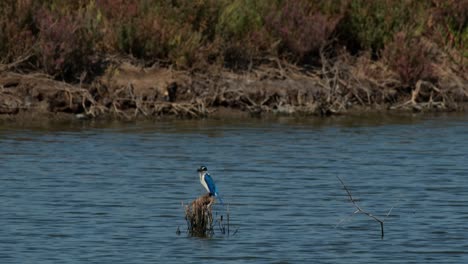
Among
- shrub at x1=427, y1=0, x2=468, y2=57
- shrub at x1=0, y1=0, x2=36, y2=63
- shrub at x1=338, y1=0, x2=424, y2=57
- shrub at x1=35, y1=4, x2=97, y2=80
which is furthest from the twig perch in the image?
shrub at x1=427, y1=0, x2=468, y2=57

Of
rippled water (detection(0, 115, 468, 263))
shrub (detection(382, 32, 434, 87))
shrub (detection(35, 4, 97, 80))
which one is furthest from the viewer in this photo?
shrub (detection(382, 32, 434, 87))

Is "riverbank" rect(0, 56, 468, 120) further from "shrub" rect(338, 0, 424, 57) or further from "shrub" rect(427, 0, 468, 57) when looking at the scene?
"shrub" rect(427, 0, 468, 57)

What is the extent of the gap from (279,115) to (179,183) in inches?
251

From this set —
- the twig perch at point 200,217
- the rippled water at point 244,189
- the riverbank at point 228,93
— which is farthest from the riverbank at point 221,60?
the twig perch at point 200,217

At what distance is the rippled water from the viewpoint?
41.3 feet

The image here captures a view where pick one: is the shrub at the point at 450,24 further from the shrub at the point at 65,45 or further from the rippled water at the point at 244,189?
the shrub at the point at 65,45

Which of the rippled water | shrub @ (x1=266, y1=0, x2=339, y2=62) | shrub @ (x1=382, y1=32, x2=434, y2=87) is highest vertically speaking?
shrub @ (x1=266, y1=0, x2=339, y2=62)

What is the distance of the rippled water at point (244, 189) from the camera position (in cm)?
1258

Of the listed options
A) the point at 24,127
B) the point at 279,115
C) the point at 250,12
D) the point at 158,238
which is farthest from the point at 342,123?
the point at 158,238

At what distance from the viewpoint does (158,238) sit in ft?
42.7

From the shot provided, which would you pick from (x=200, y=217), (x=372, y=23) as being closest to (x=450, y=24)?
(x=372, y=23)

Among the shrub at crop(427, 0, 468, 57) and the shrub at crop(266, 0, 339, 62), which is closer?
the shrub at crop(266, 0, 339, 62)

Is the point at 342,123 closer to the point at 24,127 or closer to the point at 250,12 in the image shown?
the point at 250,12

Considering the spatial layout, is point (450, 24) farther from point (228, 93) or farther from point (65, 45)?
point (65, 45)
